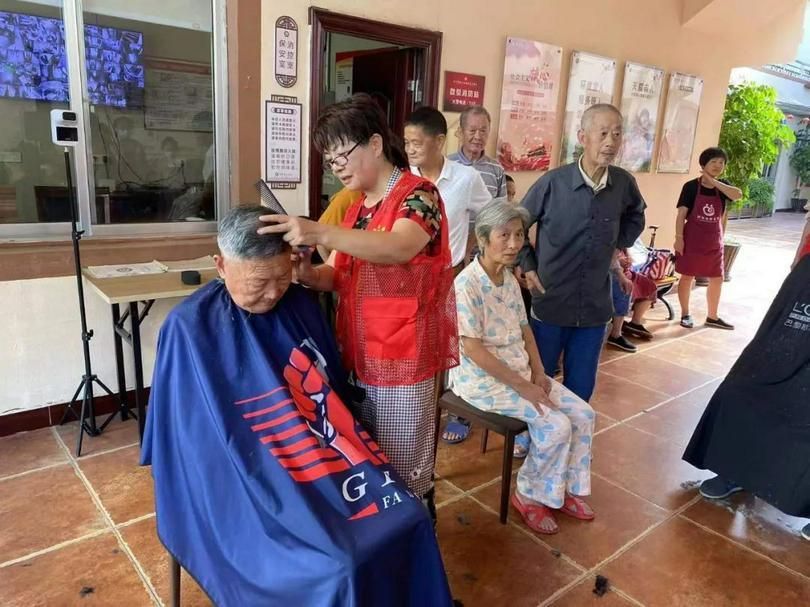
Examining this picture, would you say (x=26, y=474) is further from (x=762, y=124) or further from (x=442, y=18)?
(x=762, y=124)

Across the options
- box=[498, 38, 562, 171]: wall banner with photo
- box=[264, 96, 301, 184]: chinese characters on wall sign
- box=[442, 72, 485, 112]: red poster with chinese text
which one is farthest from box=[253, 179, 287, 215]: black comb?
box=[498, 38, 562, 171]: wall banner with photo

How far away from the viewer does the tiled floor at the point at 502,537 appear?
76.0 inches

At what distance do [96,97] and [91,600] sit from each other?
2.14 metres

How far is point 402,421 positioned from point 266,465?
407mm

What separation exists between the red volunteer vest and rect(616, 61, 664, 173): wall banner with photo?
13.6ft

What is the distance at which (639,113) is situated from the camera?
5219 millimetres

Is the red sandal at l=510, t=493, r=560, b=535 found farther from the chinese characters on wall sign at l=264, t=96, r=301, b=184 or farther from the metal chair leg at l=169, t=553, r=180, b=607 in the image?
the chinese characters on wall sign at l=264, t=96, r=301, b=184

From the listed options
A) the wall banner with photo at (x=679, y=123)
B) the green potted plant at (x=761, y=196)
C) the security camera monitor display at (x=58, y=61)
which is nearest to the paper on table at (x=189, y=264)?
the security camera monitor display at (x=58, y=61)

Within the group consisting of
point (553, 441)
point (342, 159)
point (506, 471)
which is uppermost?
point (342, 159)

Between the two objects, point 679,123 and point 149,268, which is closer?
point 149,268

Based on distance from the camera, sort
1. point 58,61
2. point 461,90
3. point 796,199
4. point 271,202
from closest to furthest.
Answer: point 271,202 → point 58,61 → point 461,90 → point 796,199

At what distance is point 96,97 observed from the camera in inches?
109

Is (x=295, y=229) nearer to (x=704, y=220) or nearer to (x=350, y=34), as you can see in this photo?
(x=350, y=34)

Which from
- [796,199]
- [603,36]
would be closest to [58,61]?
[603,36]
